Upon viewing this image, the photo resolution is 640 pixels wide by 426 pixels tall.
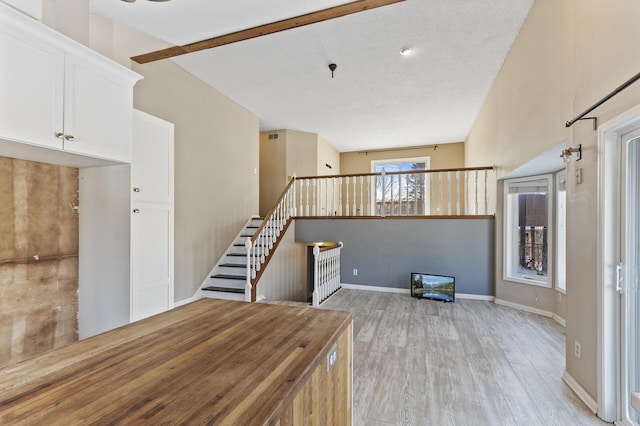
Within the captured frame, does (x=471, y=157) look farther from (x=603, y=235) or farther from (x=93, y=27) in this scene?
(x=93, y=27)

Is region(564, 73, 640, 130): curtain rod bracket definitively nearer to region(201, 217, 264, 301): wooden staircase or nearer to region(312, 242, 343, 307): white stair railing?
region(312, 242, 343, 307): white stair railing

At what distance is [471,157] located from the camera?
6984 mm

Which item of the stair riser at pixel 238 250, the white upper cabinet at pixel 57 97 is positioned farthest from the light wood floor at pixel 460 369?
the white upper cabinet at pixel 57 97

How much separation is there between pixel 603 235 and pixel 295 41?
3.60 m

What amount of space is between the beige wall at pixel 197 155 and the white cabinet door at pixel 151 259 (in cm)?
107

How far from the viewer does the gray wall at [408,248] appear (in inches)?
201

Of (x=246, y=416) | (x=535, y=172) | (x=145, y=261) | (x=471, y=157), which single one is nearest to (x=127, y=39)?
(x=145, y=261)

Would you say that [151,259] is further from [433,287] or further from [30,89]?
[433,287]

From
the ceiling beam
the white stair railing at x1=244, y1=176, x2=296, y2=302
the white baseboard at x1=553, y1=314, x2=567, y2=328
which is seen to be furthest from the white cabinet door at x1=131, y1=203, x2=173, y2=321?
the white baseboard at x1=553, y1=314, x2=567, y2=328

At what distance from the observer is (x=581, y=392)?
2.23 metres

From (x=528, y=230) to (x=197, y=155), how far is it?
17.1ft

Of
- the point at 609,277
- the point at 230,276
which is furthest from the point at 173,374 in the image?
the point at 230,276

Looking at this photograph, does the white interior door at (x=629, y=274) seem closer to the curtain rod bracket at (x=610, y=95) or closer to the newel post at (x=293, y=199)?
the curtain rod bracket at (x=610, y=95)

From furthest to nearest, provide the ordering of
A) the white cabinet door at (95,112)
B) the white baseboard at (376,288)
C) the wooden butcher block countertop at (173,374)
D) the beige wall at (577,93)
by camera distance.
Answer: the white baseboard at (376,288) → the white cabinet door at (95,112) → the beige wall at (577,93) → the wooden butcher block countertop at (173,374)
